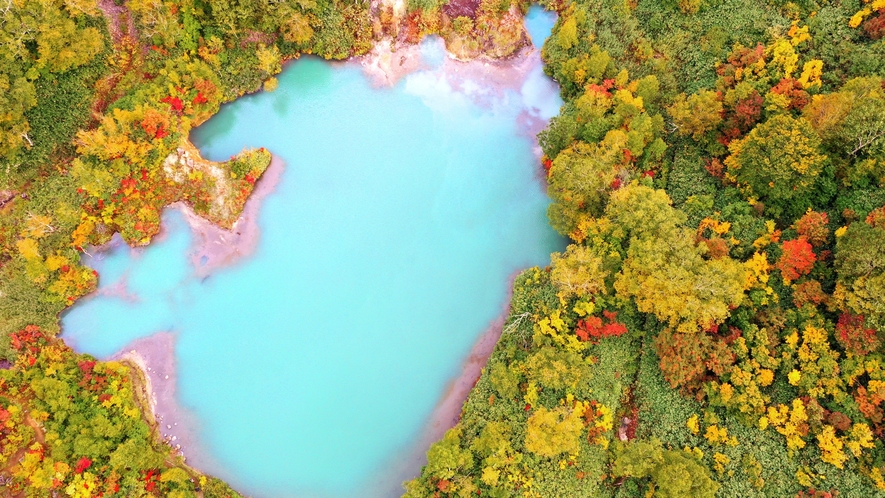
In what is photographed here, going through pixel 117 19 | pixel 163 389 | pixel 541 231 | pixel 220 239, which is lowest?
pixel 163 389

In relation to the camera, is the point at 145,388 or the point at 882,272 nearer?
the point at 882,272

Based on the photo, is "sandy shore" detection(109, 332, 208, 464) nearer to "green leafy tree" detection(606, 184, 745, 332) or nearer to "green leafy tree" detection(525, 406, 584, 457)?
"green leafy tree" detection(525, 406, 584, 457)

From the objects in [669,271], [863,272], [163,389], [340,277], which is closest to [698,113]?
[669,271]

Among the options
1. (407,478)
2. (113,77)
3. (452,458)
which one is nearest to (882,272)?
(452,458)

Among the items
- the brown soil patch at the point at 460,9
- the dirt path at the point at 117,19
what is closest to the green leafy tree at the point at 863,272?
the brown soil patch at the point at 460,9

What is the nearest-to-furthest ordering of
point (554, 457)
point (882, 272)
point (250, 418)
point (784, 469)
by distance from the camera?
point (882, 272)
point (784, 469)
point (554, 457)
point (250, 418)

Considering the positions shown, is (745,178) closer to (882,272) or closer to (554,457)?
(882,272)

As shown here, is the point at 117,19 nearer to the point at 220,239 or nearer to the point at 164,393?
the point at 220,239

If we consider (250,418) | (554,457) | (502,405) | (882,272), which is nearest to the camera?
(882,272)

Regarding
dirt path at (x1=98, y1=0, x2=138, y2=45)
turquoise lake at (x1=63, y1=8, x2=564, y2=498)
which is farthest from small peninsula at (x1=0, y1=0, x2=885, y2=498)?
turquoise lake at (x1=63, y1=8, x2=564, y2=498)
